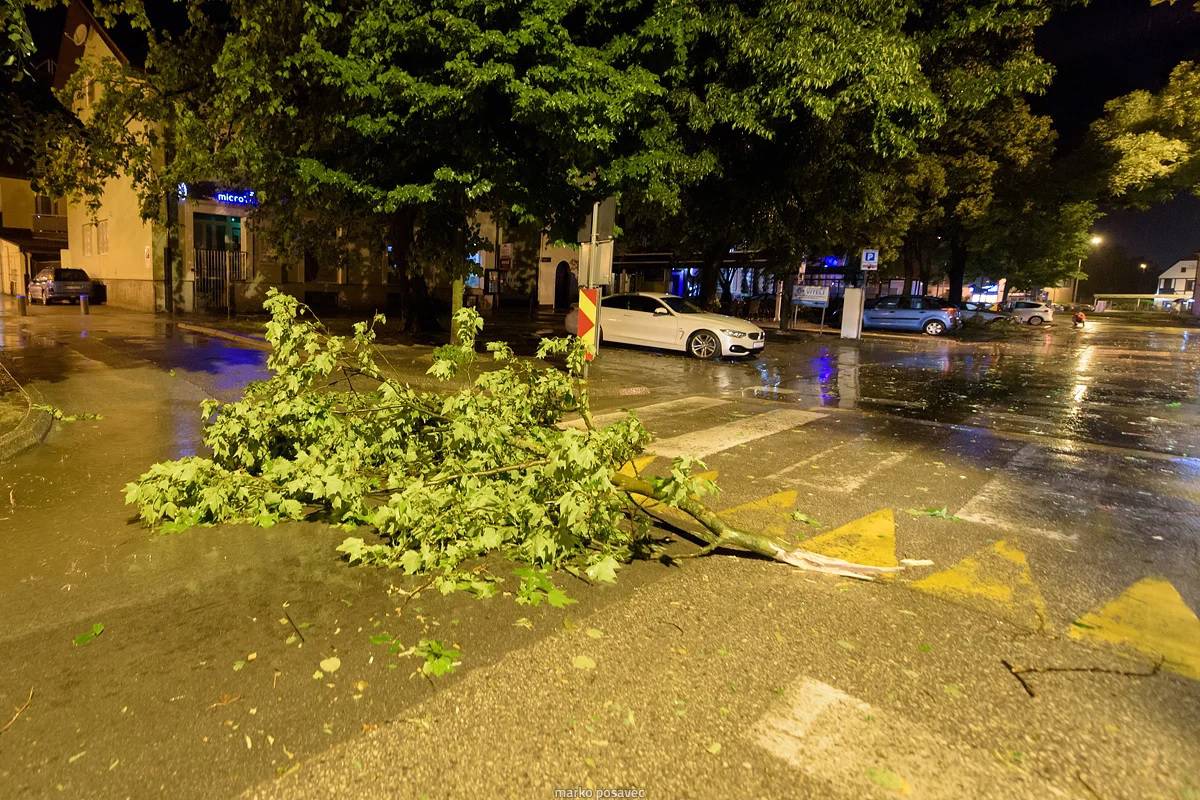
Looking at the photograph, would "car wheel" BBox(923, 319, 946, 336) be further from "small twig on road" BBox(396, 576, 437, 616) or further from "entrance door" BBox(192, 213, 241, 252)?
"small twig on road" BBox(396, 576, 437, 616)

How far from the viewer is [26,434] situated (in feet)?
22.5

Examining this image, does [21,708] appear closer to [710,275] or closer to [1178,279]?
[710,275]

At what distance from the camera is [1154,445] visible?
8086 millimetres

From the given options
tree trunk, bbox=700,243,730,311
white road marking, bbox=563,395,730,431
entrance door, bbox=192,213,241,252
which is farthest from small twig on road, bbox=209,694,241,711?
entrance door, bbox=192,213,241,252

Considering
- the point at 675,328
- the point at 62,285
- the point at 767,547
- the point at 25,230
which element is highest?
the point at 25,230

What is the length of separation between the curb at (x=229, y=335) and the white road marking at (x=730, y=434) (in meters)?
11.8

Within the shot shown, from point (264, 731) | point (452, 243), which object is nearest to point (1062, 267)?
point (452, 243)

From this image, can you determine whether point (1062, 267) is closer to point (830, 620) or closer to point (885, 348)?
point (885, 348)

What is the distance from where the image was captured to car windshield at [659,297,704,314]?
16641mm

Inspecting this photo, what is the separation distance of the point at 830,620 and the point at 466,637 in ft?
6.12

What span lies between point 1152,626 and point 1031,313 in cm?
4298

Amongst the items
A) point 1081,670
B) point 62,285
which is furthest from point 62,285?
point 1081,670

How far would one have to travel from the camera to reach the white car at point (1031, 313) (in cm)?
3959

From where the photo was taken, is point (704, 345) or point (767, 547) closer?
point (767, 547)
